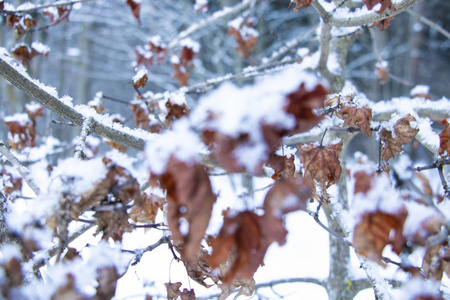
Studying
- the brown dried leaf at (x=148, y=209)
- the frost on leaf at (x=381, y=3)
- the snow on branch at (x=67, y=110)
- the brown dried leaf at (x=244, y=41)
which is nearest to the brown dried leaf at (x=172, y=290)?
the brown dried leaf at (x=148, y=209)

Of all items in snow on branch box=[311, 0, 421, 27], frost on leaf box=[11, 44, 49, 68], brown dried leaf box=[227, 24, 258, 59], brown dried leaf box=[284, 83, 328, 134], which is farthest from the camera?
brown dried leaf box=[227, 24, 258, 59]

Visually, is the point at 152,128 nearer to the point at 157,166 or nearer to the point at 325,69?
the point at 325,69

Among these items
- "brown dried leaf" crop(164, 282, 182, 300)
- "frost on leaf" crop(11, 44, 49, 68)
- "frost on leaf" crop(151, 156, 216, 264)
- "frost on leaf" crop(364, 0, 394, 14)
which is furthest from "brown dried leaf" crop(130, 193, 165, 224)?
"frost on leaf" crop(11, 44, 49, 68)

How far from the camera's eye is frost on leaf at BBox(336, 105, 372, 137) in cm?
88

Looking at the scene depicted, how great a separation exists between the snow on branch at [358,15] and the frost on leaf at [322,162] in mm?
513

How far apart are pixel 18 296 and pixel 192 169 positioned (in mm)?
391

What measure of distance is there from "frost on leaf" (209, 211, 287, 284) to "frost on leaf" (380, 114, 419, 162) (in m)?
0.59

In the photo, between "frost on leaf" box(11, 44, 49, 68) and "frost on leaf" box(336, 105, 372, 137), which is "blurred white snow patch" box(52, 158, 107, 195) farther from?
"frost on leaf" box(11, 44, 49, 68)

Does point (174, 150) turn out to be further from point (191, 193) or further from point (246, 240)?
point (246, 240)

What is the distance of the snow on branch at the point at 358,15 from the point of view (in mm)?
988

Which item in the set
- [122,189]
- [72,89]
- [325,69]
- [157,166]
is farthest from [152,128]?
[72,89]

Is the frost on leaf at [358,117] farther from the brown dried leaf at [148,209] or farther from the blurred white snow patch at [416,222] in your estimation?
the brown dried leaf at [148,209]

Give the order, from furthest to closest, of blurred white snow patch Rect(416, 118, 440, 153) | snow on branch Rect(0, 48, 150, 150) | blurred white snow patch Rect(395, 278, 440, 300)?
1. blurred white snow patch Rect(416, 118, 440, 153)
2. snow on branch Rect(0, 48, 150, 150)
3. blurred white snow patch Rect(395, 278, 440, 300)

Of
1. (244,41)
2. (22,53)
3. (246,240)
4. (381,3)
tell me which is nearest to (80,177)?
(246,240)
